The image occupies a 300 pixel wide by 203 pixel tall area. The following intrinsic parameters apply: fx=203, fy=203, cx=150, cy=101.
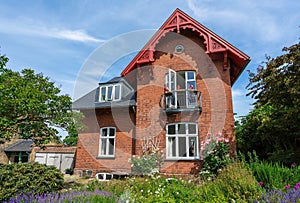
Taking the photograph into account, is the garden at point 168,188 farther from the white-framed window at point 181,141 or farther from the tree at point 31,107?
the white-framed window at point 181,141

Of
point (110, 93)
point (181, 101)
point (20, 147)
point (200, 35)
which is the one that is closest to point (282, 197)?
point (181, 101)

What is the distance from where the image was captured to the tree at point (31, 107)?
22.8 ft

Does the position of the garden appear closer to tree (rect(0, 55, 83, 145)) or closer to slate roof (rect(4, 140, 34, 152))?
tree (rect(0, 55, 83, 145))

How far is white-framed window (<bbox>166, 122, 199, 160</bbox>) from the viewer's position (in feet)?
37.7

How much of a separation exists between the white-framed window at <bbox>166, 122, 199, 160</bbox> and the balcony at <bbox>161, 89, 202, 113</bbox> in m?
0.89

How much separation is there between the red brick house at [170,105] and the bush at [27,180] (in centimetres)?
606

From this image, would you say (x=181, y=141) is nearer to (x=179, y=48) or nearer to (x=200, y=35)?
(x=179, y=48)

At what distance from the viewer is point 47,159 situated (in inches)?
837

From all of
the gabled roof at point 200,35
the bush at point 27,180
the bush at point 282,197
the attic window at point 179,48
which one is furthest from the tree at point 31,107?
the attic window at point 179,48

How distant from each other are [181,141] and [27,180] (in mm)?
8348

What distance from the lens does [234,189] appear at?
477 cm

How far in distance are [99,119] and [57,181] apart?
773 cm

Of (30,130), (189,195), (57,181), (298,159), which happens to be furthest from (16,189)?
(298,159)

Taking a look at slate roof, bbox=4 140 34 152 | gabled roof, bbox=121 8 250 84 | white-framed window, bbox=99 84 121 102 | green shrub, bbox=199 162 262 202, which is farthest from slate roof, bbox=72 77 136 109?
slate roof, bbox=4 140 34 152
